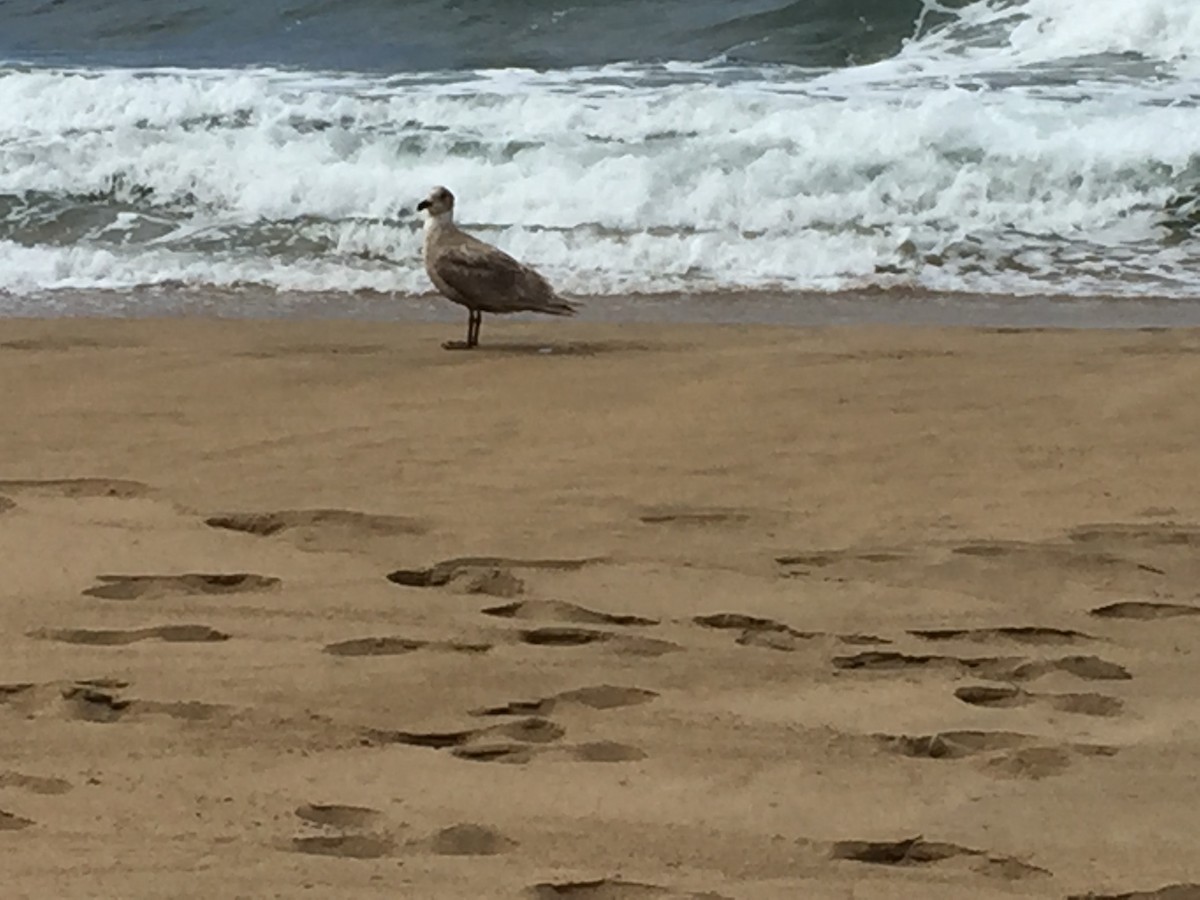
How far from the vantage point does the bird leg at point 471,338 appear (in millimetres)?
5797

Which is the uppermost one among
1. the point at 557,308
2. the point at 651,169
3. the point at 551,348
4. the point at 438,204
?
the point at 651,169

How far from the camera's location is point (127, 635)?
10.1 feet

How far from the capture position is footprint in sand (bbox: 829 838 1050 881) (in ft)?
7.81

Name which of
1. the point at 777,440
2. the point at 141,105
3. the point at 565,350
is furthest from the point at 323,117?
the point at 777,440

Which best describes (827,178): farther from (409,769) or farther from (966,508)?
(409,769)

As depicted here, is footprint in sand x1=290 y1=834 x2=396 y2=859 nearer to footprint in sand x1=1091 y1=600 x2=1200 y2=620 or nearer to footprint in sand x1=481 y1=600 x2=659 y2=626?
footprint in sand x1=481 y1=600 x2=659 y2=626

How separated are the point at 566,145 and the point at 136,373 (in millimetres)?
4429

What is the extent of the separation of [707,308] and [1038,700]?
408 cm

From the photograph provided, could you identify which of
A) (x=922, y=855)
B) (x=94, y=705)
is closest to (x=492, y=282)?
(x=94, y=705)

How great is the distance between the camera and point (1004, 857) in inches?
94.9

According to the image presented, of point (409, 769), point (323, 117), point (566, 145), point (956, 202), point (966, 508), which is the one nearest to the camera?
point (409, 769)

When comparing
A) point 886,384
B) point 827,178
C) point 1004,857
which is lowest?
point 1004,857

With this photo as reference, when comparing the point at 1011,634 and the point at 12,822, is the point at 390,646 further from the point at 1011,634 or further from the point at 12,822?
the point at 1011,634

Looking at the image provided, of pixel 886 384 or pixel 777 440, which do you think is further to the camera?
pixel 886 384
